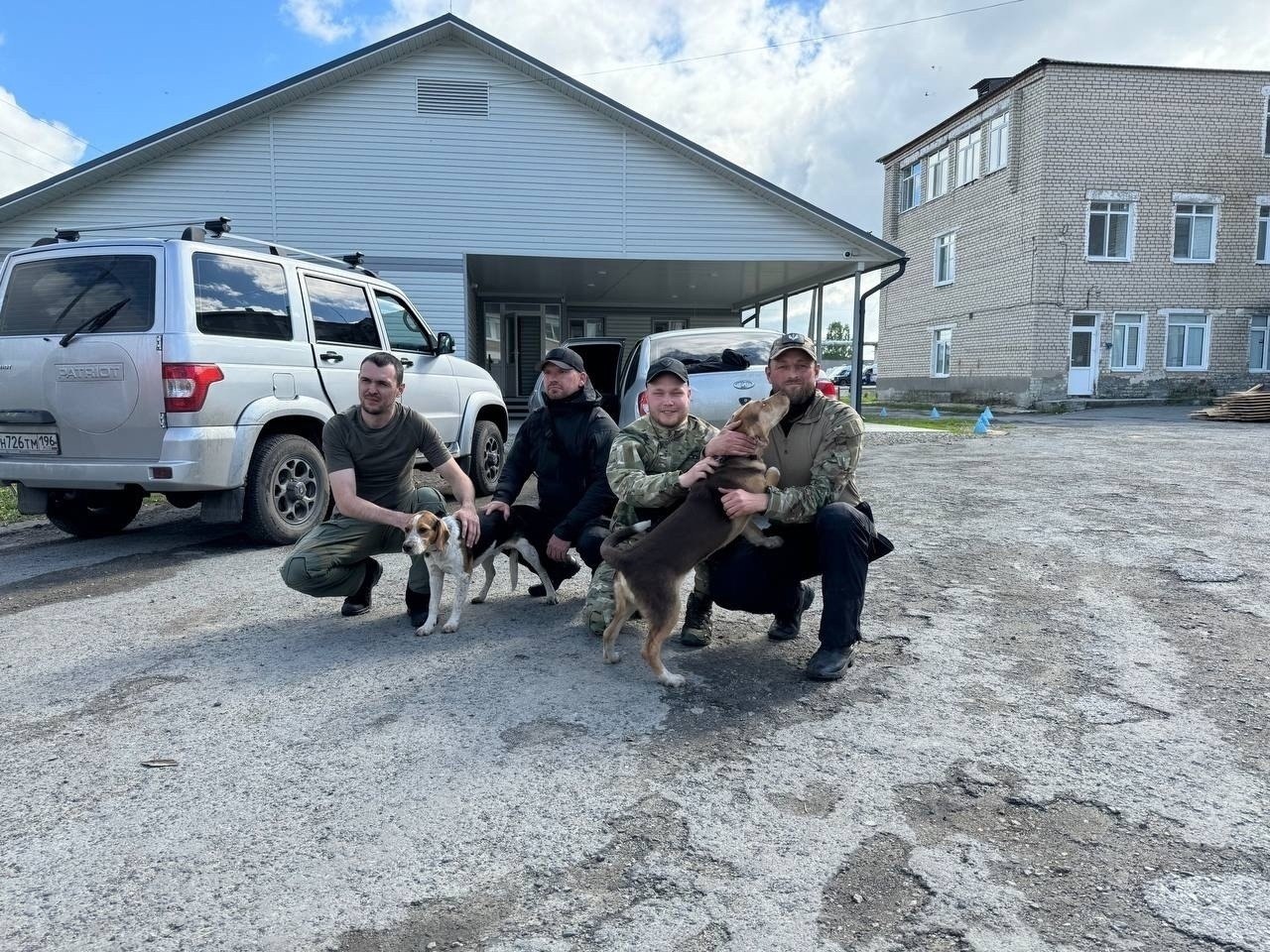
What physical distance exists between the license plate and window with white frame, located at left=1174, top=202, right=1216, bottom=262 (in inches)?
1182

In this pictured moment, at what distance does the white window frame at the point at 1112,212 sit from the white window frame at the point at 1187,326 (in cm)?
243

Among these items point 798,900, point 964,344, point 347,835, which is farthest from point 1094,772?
point 964,344

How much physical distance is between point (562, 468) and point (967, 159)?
95.7 ft

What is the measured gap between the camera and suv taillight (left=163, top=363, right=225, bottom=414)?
5434mm

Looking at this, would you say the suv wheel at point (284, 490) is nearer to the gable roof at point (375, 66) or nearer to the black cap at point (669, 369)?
the black cap at point (669, 369)

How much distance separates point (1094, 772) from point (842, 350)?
312ft

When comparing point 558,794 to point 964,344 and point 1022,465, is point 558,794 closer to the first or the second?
point 1022,465

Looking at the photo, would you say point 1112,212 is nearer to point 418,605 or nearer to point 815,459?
point 815,459

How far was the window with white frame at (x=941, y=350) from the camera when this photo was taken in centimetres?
2994

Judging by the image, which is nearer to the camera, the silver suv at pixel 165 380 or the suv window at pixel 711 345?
the silver suv at pixel 165 380

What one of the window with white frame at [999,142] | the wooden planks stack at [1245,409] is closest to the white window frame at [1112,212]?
the window with white frame at [999,142]

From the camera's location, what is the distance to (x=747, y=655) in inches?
153

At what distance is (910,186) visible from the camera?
108 ft

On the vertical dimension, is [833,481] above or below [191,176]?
below
